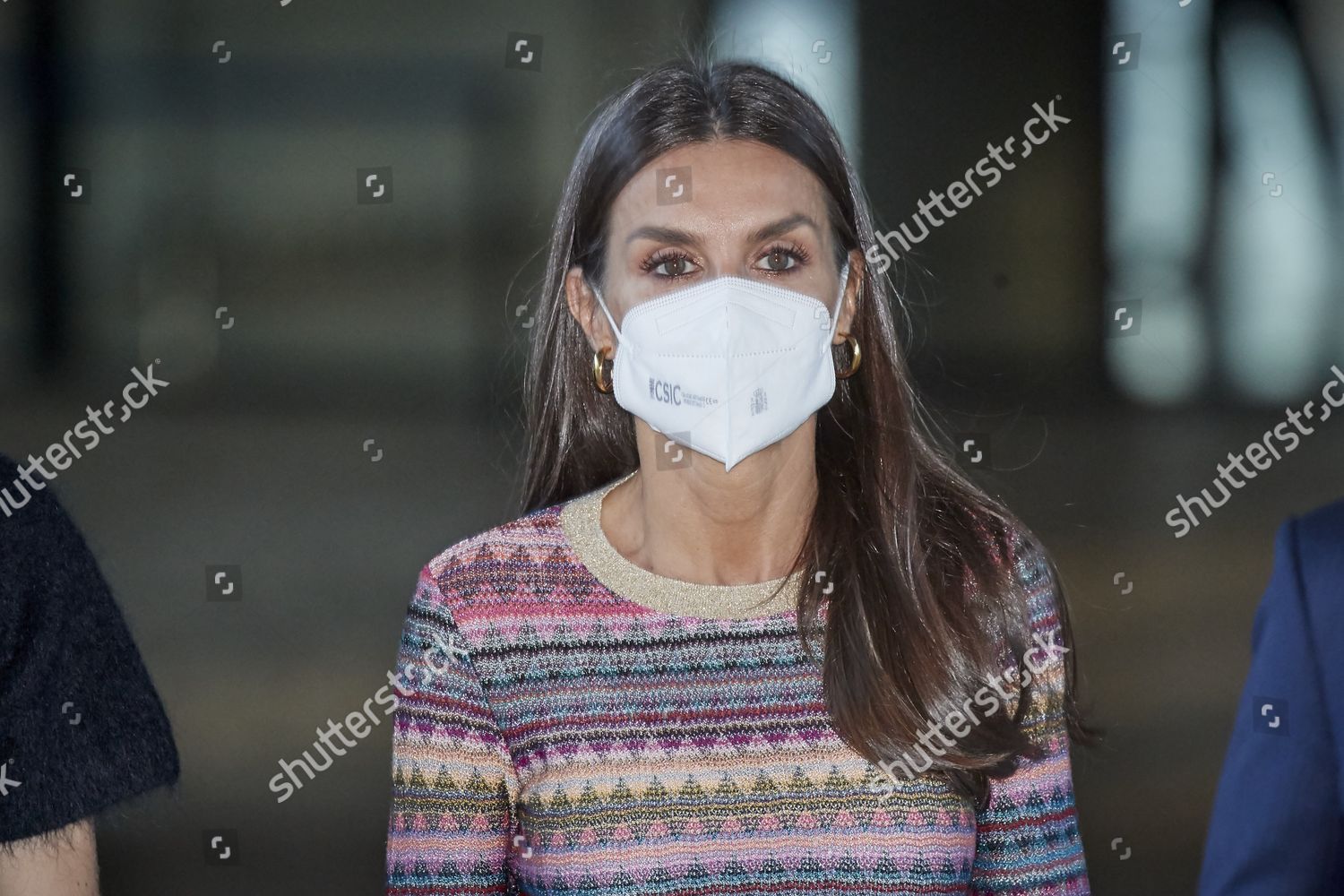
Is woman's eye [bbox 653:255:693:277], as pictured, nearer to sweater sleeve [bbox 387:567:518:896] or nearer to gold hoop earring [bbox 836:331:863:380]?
gold hoop earring [bbox 836:331:863:380]

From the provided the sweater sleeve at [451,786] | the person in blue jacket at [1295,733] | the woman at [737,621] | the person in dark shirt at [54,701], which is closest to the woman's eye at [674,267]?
the woman at [737,621]

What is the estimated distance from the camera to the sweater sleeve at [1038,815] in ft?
4.89

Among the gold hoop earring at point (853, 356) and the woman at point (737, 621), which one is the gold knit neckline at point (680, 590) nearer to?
the woman at point (737, 621)

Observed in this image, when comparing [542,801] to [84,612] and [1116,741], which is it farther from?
[1116,741]

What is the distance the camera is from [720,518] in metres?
1.58

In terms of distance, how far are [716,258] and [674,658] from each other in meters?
0.42

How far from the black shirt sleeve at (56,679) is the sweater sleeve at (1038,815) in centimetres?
84

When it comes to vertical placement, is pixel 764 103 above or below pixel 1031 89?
below

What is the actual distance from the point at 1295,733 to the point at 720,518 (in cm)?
81

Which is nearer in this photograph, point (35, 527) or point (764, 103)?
point (35, 527)

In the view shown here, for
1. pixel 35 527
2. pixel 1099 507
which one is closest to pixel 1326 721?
pixel 35 527

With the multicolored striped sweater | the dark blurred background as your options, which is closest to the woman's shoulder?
the multicolored striped sweater

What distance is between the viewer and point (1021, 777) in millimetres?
1495

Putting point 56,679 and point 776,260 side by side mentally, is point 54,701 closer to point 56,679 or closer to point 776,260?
point 56,679
